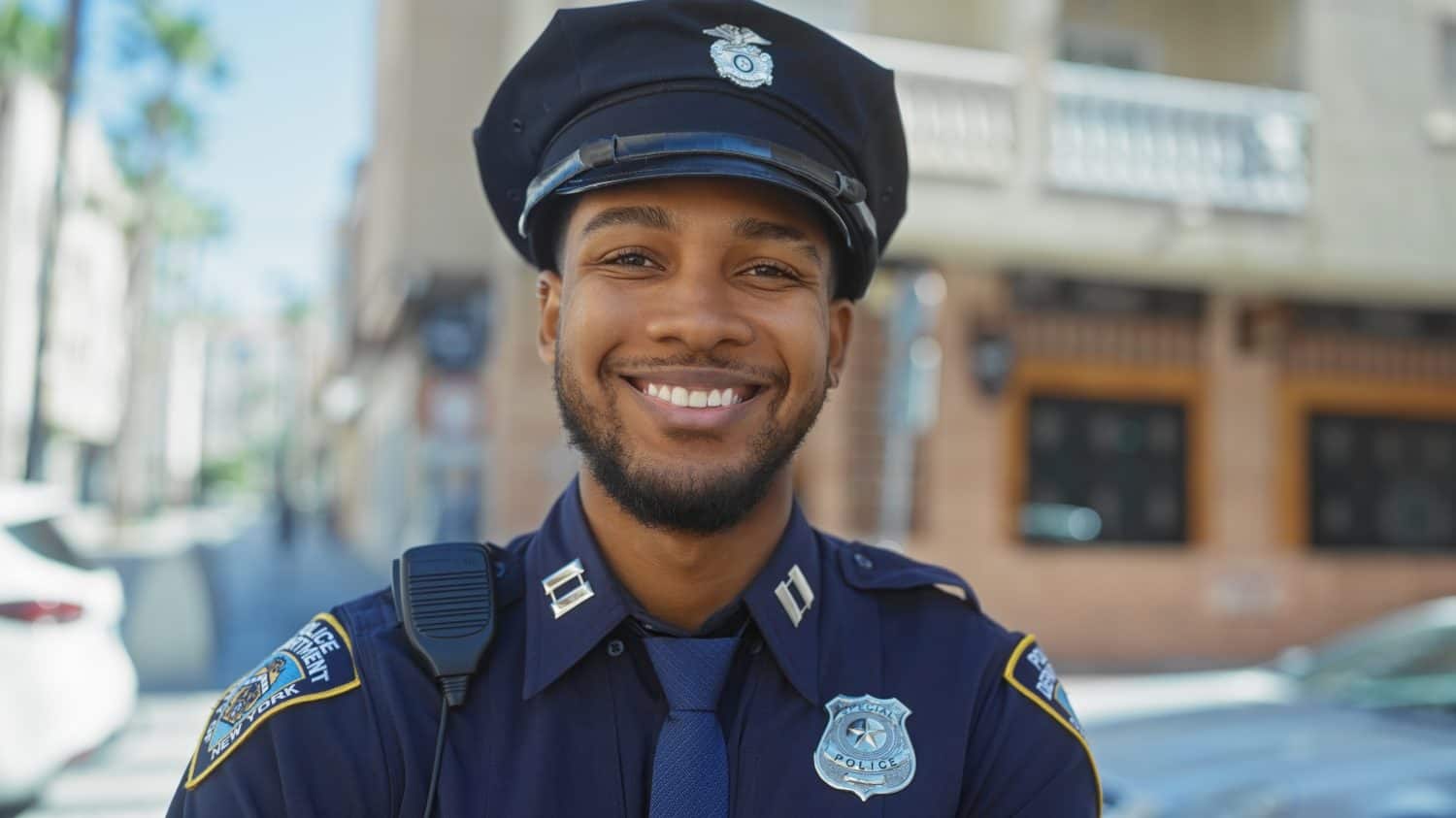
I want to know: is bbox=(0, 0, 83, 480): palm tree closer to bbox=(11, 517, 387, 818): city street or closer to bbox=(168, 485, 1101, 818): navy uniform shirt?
bbox=(11, 517, 387, 818): city street

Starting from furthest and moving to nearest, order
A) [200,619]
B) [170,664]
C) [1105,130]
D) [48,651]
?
1. [1105,130]
2. [200,619]
3. [170,664]
4. [48,651]

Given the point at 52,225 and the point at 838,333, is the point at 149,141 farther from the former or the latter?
the point at 838,333

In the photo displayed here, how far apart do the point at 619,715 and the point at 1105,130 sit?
444 inches

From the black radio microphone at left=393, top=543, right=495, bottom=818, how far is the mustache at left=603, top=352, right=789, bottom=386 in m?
0.30

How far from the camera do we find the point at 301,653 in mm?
1588

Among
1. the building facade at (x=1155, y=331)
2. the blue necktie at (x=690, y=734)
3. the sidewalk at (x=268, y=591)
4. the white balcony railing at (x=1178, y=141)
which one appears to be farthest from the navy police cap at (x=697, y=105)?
the white balcony railing at (x=1178, y=141)

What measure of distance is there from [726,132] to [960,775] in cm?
82

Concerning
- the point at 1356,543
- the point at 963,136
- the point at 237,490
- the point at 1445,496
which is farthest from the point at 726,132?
the point at 237,490

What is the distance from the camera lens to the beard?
168 cm

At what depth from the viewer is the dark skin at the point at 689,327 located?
1648mm

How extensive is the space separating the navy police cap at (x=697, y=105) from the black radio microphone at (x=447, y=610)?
1.49 feet

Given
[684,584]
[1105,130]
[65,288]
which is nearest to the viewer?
A: [684,584]

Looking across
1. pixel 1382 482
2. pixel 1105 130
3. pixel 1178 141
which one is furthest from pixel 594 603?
pixel 1382 482

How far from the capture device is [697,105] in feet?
5.44
